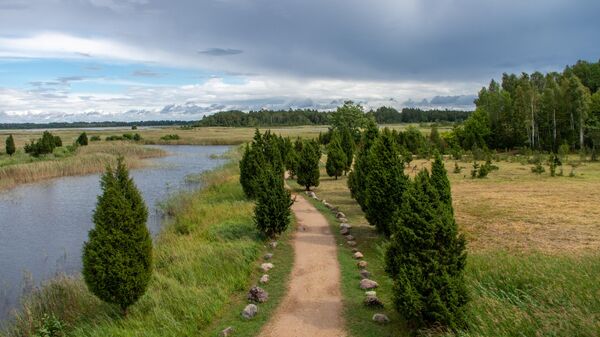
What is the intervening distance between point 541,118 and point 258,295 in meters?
54.1

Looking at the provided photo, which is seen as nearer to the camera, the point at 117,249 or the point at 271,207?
the point at 117,249

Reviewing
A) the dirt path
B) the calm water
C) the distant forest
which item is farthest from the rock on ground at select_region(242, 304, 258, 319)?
the distant forest

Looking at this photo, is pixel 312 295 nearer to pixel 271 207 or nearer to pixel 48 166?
pixel 271 207

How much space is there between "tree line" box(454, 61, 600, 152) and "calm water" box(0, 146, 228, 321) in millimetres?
33654

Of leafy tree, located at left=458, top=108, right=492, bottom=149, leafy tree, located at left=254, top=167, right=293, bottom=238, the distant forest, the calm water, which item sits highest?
the distant forest

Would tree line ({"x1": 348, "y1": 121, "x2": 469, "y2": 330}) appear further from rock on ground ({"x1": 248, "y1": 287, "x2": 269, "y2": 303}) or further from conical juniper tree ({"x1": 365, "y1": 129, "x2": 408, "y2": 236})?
conical juniper tree ({"x1": 365, "y1": 129, "x2": 408, "y2": 236})

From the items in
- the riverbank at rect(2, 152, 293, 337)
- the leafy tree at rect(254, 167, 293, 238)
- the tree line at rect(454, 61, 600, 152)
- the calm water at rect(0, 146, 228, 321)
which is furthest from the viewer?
the tree line at rect(454, 61, 600, 152)

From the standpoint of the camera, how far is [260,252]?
13203 millimetres

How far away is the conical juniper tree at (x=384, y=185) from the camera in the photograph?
14.3 metres

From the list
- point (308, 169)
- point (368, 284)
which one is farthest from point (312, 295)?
point (308, 169)

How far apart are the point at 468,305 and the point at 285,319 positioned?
339 centimetres

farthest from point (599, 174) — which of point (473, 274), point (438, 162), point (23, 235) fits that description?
point (23, 235)

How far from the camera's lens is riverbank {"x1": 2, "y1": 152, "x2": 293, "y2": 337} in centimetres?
878

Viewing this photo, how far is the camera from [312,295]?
9.93 metres
